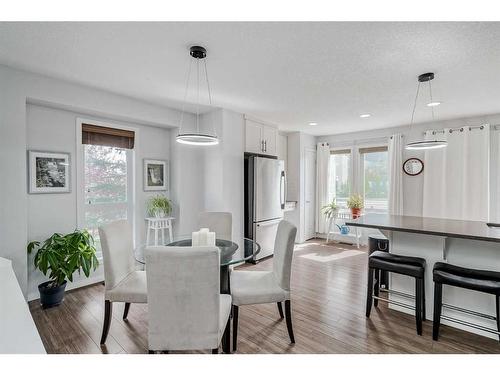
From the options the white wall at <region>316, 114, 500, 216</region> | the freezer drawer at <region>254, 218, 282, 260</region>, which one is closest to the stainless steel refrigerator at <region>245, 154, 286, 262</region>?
the freezer drawer at <region>254, 218, 282, 260</region>

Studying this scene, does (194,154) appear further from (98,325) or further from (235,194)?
(98,325)

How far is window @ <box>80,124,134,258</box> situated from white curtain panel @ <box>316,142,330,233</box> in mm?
4077

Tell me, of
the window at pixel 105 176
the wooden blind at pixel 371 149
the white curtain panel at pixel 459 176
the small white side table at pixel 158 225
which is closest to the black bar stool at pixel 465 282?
the white curtain panel at pixel 459 176

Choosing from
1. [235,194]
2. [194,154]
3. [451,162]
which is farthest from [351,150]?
[194,154]

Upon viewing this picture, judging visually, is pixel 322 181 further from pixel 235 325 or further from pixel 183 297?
pixel 183 297

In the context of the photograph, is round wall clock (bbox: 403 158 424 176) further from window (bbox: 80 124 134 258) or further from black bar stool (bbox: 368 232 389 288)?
window (bbox: 80 124 134 258)

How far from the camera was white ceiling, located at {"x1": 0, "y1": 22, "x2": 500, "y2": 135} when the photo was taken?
71.7 inches

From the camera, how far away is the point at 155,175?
3.93 meters

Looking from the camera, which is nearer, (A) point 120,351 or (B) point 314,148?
(A) point 120,351

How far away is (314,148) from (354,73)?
11.7 feet

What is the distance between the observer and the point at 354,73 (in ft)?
8.43

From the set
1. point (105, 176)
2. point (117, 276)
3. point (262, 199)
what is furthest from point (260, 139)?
point (117, 276)

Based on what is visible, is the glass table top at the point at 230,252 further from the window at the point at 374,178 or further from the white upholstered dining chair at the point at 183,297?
the window at the point at 374,178

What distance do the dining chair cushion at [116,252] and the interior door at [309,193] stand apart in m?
4.19
